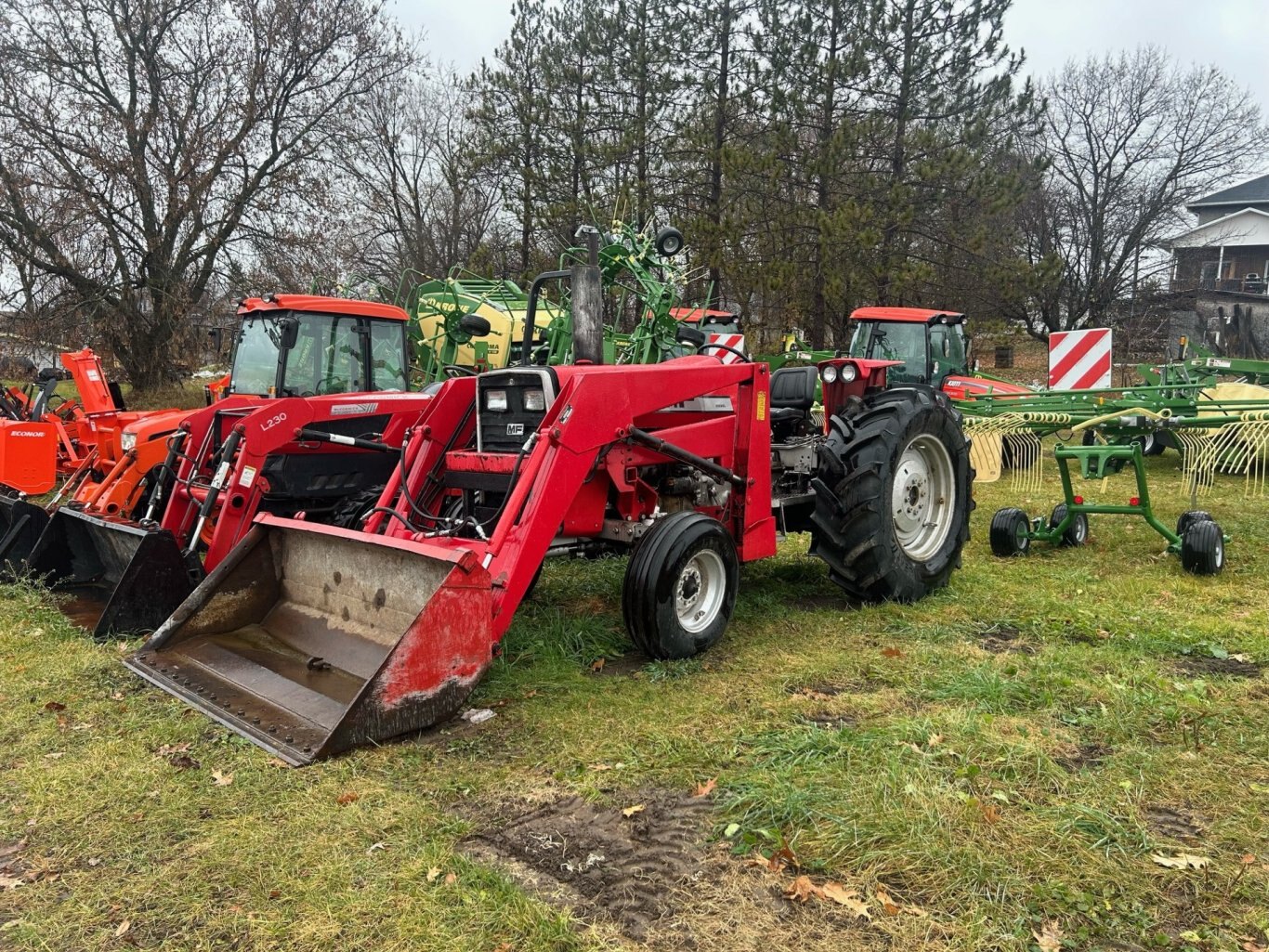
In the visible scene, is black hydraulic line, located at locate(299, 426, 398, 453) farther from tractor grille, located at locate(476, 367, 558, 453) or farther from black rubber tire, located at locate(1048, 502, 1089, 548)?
black rubber tire, located at locate(1048, 502, 1089, 548)

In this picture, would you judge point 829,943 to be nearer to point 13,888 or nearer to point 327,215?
point 13,888

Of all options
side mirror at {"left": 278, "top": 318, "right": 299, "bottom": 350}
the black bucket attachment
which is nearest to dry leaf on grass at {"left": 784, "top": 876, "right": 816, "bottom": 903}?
the black bucket attachment

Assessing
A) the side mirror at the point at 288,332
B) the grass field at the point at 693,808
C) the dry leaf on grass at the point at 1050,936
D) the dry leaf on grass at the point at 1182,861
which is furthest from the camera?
the side mirror at the point at 288,332

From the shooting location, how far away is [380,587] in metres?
4.08

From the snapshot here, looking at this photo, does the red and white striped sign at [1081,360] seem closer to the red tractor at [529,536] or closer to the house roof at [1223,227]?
the red tractor at [529,536]

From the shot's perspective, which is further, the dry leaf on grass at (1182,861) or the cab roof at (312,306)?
the cab roof at (312,306)

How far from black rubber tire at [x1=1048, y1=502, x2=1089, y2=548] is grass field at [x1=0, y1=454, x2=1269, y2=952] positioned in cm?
250

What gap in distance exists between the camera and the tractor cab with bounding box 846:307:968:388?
1331cm

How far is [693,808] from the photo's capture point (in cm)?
314

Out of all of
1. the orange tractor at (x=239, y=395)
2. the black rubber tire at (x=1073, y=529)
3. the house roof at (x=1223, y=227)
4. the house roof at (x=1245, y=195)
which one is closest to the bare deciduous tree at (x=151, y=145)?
the orange tractor at (x=239, y=395)

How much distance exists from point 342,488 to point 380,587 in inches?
129

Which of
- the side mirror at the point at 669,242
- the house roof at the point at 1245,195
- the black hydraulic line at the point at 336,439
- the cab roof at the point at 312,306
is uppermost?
the house roof at the point at 1245,195

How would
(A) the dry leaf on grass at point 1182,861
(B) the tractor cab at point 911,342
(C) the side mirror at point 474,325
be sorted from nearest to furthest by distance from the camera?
(A) the dry leaf on grass at point 1182,861, (C) the side mirror at point 474,325, (B) the tractor cab at point 911,342

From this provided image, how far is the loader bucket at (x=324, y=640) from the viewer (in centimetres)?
344
